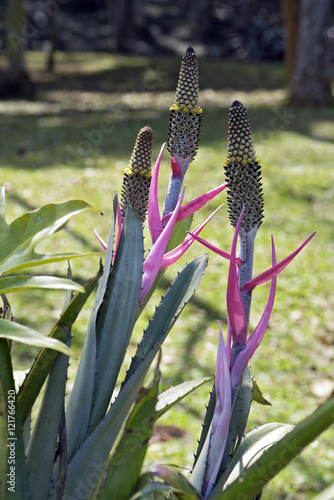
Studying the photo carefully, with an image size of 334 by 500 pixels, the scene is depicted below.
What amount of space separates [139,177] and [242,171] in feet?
0.79

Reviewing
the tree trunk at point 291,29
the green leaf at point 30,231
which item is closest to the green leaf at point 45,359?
the green leaf at point 30,231

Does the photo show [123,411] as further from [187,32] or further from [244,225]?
[187,32]

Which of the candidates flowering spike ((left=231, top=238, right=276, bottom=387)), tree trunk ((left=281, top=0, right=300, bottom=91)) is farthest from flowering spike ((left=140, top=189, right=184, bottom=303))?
tree trunk ((left=281, top=0, right=300, bottom=91))

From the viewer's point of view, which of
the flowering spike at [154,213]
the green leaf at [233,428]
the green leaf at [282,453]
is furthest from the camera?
the flowering spike at [154,213]

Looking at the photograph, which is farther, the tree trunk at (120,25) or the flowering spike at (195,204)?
the tree trunk at (120,25)

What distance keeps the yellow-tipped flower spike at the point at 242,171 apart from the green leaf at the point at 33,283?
1.21ft

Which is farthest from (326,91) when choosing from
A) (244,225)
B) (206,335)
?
(244,225)

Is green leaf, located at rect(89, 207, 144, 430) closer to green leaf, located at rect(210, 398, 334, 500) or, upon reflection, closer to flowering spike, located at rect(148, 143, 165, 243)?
flowering spike, located at rect(148, 143, 165, 243)

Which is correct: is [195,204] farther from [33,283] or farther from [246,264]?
[33,283]

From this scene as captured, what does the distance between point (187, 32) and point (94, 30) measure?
4.53 m

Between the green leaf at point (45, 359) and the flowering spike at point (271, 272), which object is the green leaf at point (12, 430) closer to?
the green leaf at point (45, 359)

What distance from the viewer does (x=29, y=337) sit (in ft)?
3.12

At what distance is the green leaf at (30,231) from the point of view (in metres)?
1.14

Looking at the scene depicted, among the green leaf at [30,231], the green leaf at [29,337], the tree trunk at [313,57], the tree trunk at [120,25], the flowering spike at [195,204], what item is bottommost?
the green leaf at [29,337]
